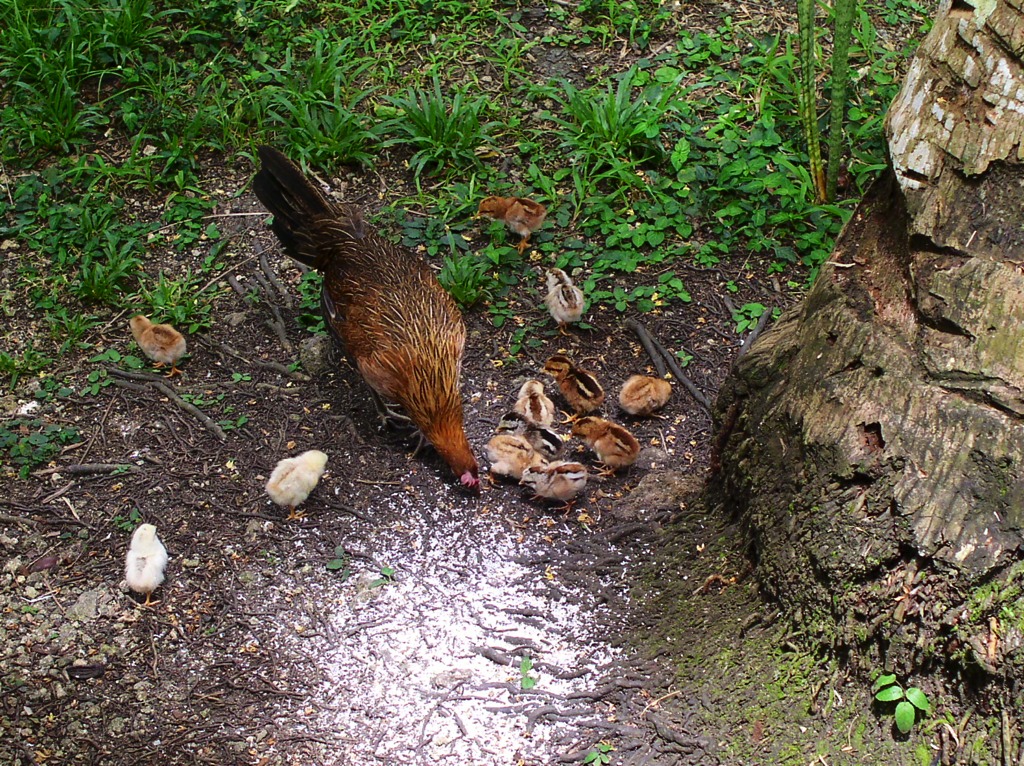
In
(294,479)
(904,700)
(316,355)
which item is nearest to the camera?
(904,700)

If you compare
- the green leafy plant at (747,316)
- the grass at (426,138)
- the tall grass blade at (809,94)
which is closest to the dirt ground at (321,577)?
the green leafy plant at (747,316)

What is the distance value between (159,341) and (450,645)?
7.91 ft

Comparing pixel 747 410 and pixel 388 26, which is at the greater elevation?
pixel 747 410

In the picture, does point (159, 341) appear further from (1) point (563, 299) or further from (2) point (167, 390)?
(1) point (563, 299)

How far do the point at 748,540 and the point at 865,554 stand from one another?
0.59m

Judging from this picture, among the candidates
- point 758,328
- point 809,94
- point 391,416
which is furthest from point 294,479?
point 809,94

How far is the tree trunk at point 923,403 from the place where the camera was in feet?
8.39

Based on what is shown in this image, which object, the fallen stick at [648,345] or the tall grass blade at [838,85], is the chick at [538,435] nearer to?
Result: the fallen stick at [648,345]

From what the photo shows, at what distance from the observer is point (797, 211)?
5.55 m

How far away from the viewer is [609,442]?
4297 mm

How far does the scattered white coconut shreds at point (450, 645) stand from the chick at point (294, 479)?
291 mm

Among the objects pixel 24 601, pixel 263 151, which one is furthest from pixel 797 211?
pixel 24 601

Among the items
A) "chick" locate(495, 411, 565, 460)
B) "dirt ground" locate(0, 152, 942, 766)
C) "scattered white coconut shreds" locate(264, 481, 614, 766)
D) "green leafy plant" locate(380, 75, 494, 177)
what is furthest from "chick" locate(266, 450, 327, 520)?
"green leafy plant" locate(380, 75, 494, 177)

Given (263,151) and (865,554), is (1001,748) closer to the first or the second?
(865,554)
